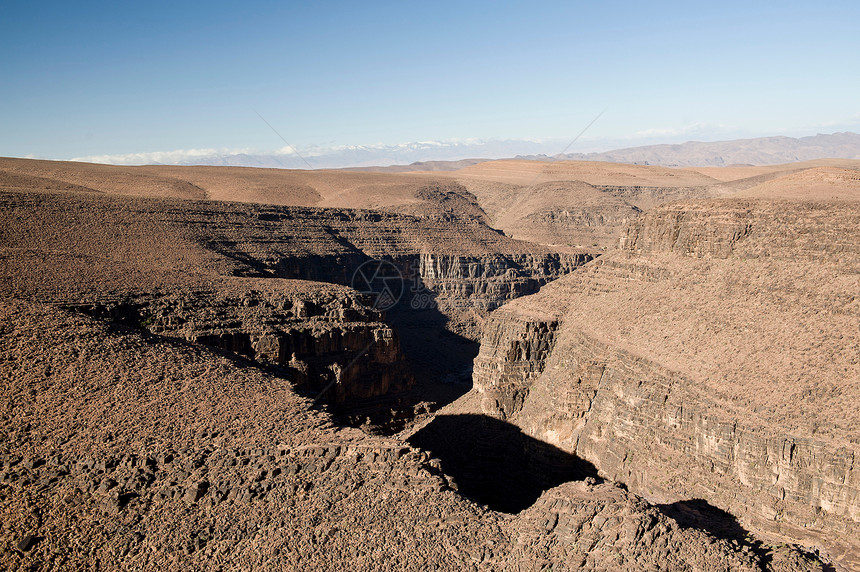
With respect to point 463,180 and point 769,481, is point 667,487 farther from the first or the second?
point 463,180

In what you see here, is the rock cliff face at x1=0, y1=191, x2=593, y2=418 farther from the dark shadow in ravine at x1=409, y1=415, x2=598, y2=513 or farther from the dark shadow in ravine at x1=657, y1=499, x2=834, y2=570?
the dark shadow in ravine at x1=657, y1=499, x2=834, y2=570

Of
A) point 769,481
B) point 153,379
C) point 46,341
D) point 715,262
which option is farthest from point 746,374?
point 46,341

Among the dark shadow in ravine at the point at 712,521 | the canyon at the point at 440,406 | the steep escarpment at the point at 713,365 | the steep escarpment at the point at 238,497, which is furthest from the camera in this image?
the steep escarpment at the point at 713,365
